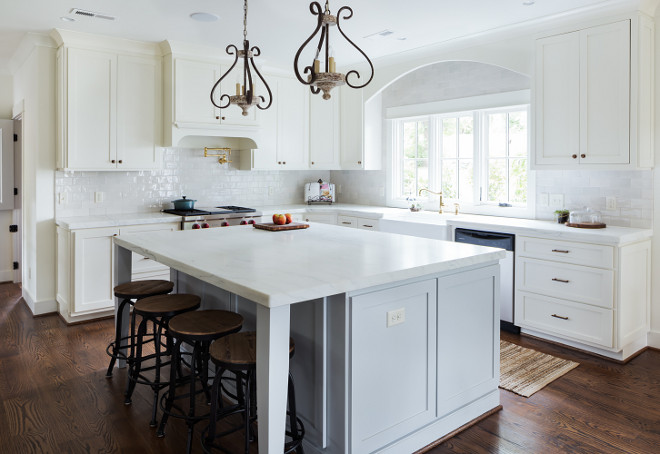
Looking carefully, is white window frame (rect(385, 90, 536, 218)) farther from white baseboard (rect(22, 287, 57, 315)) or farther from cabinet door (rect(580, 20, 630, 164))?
white baseboard (rect(22, 287, 57, 315))

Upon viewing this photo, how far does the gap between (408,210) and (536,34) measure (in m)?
2.30

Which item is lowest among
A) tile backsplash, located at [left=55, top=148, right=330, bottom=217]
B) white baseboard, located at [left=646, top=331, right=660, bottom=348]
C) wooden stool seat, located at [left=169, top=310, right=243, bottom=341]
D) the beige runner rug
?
the beige runner rug

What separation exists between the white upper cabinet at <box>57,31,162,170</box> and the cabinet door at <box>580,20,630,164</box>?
155 inches

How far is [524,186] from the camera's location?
192 inches

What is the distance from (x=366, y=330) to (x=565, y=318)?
2.36 m

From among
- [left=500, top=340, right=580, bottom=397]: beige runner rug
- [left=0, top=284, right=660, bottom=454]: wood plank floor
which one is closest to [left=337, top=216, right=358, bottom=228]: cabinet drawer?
[left=500, top=340, right=580, bottom=397]: beige runner rug

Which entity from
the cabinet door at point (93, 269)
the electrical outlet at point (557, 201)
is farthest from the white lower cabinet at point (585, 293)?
the cabinet door at point (93, 269)

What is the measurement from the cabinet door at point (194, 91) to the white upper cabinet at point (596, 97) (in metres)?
3.18

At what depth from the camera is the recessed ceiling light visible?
4.02 metres

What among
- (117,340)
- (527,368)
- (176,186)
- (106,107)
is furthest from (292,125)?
(527,368)

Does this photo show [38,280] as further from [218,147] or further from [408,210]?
[408,210]

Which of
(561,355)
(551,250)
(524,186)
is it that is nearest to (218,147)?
(524,186)

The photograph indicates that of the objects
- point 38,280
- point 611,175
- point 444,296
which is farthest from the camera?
point 38,280

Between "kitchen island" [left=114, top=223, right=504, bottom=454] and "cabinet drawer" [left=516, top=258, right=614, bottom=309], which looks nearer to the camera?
"kitchen island" [left=114, top=223, right=504, bottom=454]
